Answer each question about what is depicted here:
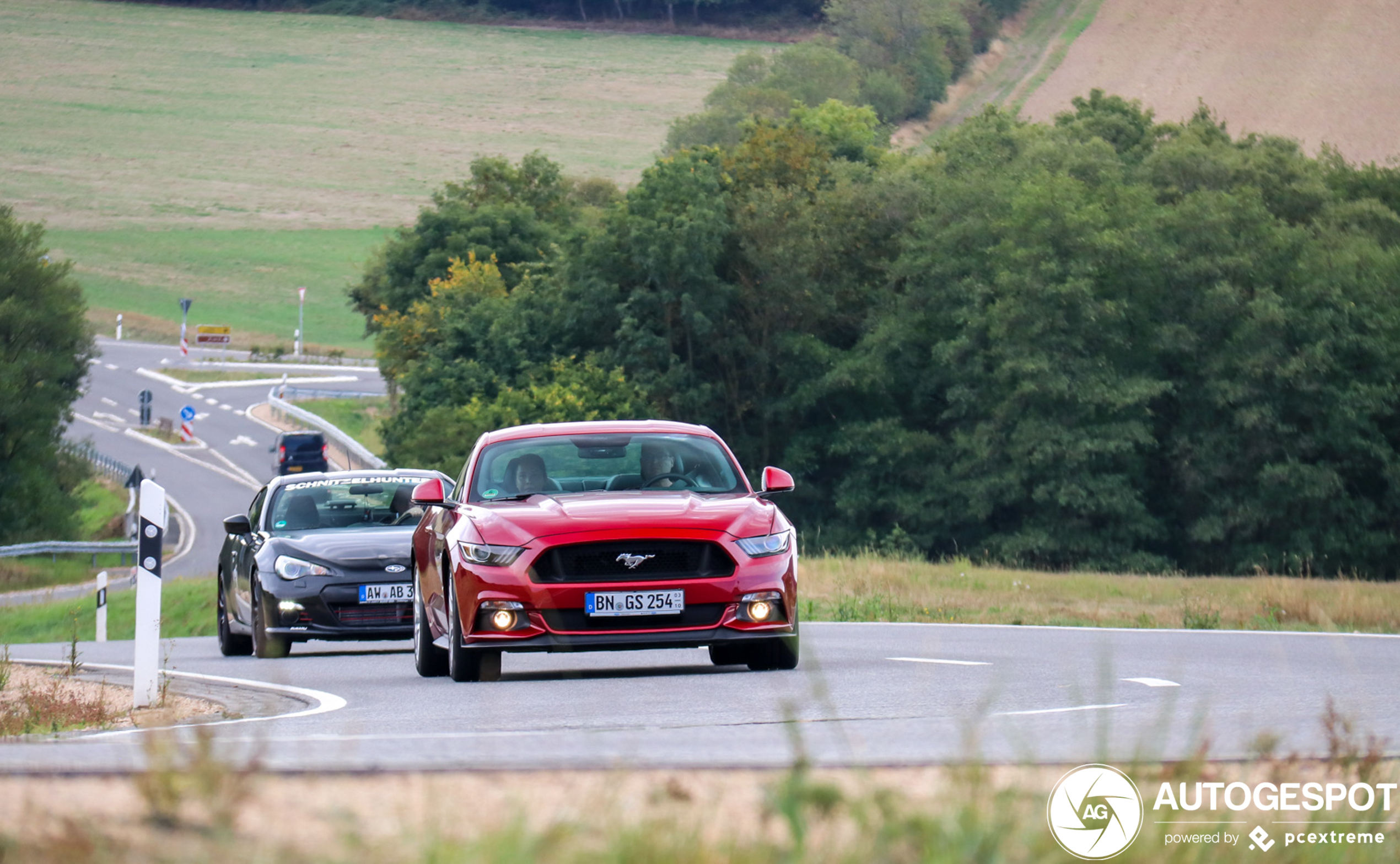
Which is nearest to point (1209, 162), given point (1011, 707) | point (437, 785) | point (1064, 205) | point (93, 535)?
point (1064, 205)

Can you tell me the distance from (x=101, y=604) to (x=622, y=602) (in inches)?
433

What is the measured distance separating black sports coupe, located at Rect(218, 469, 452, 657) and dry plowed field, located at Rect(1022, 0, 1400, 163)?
64817mm

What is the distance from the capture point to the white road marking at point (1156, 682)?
1120 centimetres

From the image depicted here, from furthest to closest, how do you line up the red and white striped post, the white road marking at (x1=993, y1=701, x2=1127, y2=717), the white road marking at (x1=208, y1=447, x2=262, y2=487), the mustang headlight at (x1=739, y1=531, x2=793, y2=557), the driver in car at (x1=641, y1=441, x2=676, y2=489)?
1. the red and white striped post
2. the white road marking at (x1=208, y1=447, x2=262, y2=487)
3. the driver in car at (x1=641, y1=441, x2=676, y2=489)
4. the mustang headlight at (x1=739, y1=531, x2=793, y2=557)
5. the white road marking at (x1=993, y1=701, x2=1127, y2=717)

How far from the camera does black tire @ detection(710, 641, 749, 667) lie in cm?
1230

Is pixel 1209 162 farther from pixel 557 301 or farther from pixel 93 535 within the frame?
pixel 93 535

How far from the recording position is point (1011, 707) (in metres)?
9.62

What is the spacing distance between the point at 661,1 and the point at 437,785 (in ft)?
494

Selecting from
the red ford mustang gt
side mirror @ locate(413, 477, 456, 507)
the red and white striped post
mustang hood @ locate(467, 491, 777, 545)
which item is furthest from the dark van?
mustang hood @ locate(467, 491, 777, 545)

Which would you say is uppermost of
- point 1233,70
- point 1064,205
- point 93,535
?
point 1233,70

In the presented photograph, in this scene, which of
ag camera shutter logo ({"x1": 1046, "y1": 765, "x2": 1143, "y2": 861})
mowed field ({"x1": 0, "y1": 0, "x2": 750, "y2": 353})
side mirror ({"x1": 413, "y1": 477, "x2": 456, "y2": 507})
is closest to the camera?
ag camera shutter logo ({"x1": 1046, "y1": 765, "x2": 1143, "y2": 861})

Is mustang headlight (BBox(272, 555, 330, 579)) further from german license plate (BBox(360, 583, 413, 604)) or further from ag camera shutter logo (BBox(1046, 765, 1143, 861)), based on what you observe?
ag camera shutter logo (BBox(1046, 765, 1143, 861))

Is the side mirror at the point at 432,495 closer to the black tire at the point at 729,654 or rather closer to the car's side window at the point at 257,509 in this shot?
the black tire at the point at 729,654

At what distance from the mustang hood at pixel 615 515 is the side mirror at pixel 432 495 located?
43cm
